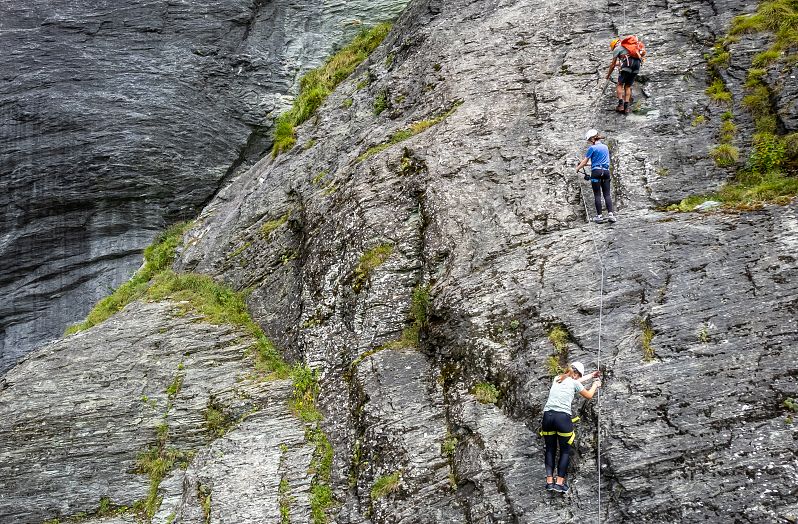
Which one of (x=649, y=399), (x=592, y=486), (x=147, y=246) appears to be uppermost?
(x=147, y=246)

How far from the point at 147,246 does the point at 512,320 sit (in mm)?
16499

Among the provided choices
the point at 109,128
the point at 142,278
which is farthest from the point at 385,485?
the point at 109,128

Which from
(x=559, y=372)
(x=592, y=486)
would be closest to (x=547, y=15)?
Answer: (x=559, y=372)

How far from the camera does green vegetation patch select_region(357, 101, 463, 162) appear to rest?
15953mm

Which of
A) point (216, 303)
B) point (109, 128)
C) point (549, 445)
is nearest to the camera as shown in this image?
point (549, 445)

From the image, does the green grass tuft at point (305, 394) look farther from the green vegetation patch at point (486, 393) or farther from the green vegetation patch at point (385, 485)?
the green vegetation patch at point (486, 393)

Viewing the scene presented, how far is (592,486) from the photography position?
8922 mm

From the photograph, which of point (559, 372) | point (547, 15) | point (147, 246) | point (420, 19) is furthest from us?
point (147, 246)

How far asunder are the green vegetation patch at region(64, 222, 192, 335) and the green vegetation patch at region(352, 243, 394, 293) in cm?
748

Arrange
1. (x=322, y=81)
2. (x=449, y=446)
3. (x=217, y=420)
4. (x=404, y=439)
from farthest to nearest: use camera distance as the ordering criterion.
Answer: (x=322, y=81) < (x=217, y=420) < (x=404, y=439) < (x=449, y=446)

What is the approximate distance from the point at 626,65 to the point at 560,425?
8540 mm

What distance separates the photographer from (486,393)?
1070cm

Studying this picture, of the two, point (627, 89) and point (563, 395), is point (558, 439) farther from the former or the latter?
point (627, 89)

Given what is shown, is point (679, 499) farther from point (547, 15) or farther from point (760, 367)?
point (547, 15)
